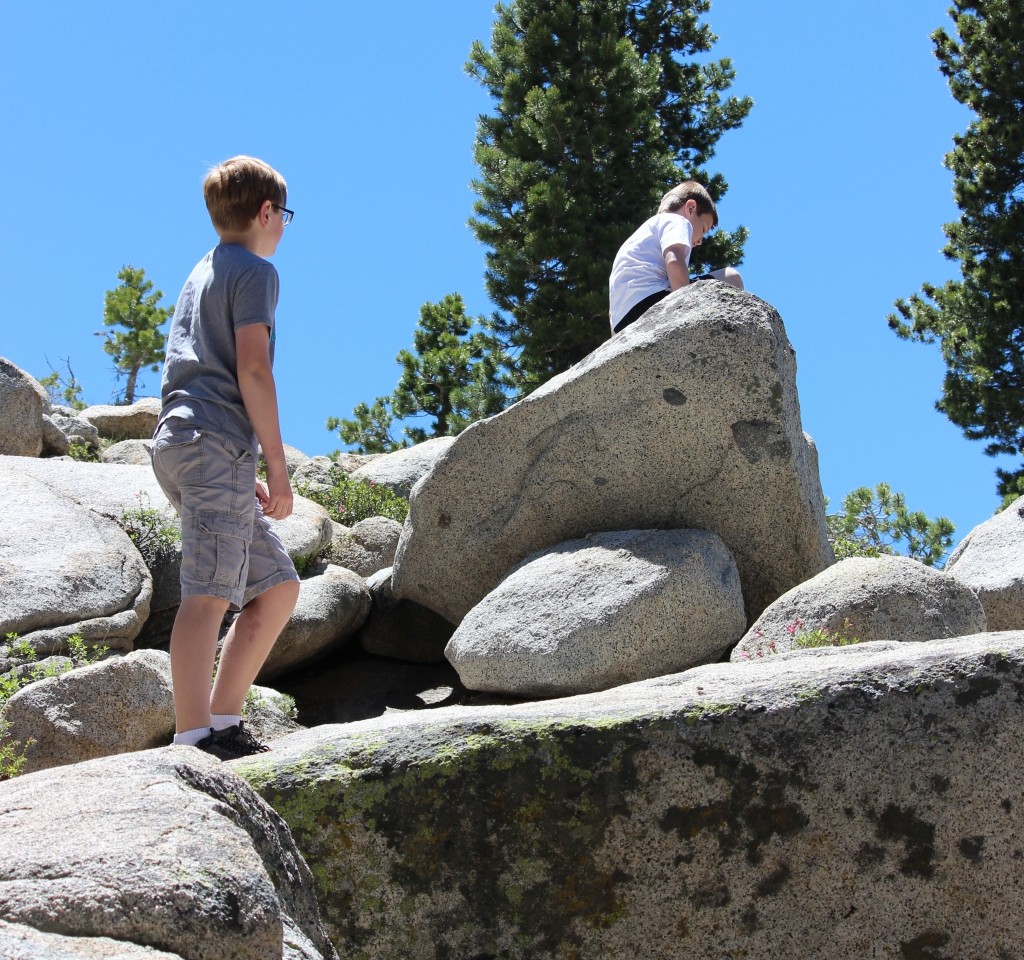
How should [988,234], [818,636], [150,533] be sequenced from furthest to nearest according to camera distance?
[988,234] → [150,533] → [818,636]

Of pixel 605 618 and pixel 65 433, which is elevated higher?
pixel 65 433

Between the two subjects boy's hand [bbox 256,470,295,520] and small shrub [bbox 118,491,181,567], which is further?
small shrub [bbox 118,491,181,567]

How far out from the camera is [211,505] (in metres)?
4.56

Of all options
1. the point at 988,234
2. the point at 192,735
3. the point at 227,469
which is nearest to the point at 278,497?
the point at 227,469

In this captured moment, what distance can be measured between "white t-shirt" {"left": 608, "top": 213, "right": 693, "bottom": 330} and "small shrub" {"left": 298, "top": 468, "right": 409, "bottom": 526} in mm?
3563

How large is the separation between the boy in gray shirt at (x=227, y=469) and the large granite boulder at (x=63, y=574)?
267 cm

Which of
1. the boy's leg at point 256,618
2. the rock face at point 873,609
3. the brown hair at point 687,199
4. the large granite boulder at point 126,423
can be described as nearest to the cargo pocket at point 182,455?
the boy's leg at point 256,618

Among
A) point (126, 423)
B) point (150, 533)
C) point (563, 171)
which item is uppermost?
point (563, 171)

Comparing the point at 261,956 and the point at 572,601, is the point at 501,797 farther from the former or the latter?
the point at 572,601

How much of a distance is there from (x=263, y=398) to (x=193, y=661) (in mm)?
952

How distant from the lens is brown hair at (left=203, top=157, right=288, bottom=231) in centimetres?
482

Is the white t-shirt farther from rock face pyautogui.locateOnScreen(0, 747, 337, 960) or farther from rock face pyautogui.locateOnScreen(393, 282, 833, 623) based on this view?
rock face pyautogui.locateOnScreen(0, 747, 337, 960)

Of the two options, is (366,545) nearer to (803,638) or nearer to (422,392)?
(803,638)

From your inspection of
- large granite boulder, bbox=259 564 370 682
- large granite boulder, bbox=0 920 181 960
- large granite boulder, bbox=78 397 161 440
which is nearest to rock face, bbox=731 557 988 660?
large granite boulder, bbox=259 564 370 682
